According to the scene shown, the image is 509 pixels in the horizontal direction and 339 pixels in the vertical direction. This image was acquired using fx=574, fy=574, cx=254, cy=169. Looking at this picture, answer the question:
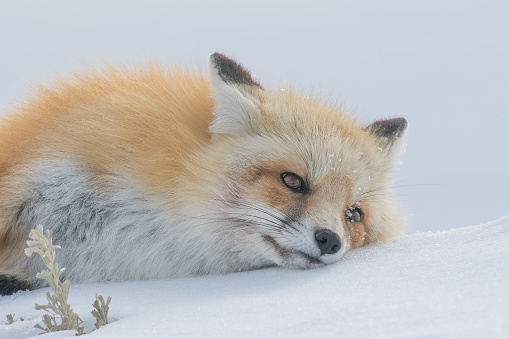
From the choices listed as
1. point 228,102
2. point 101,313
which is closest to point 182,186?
point 228,102

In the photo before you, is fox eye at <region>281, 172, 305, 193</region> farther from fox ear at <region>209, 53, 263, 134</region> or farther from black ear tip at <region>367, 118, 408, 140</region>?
black ear tip at <region>367, 118, 408, 140</region>

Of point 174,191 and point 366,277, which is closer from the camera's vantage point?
point 366,277

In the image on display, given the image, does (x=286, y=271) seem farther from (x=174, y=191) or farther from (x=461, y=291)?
(x=461, y=291)

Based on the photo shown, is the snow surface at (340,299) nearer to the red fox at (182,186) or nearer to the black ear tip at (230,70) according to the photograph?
the red fox at (182,186)

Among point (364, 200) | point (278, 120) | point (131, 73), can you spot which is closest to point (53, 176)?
point (131, 73)

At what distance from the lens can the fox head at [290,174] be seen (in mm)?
3988

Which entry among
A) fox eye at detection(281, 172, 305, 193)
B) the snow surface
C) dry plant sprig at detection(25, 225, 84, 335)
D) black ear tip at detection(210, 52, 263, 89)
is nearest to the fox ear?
black ear tip at detection(210, 52, 263, 89)

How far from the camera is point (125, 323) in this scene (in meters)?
2.74

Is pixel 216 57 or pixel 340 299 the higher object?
pixel 216 57

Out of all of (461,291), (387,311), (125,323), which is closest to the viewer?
(387,311)

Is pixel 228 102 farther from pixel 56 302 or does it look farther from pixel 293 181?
pixel 56 302

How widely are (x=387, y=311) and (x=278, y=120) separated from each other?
243 centimetres

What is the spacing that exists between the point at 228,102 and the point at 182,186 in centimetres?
74

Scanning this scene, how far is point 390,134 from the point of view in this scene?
527cm
